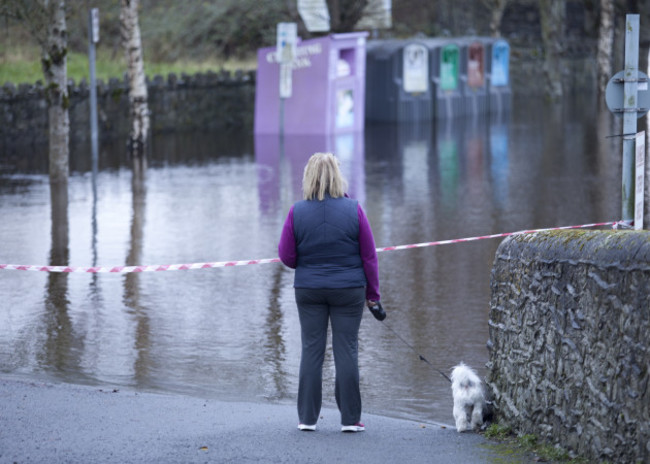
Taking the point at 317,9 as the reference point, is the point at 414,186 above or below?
below

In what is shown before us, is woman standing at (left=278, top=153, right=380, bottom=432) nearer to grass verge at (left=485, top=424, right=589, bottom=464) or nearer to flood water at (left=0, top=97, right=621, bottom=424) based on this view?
grass verge at (left=485, top=424, right=589, bottom=464)

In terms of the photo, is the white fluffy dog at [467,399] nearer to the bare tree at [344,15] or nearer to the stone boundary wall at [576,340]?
the stone boundary wall at [576,340]

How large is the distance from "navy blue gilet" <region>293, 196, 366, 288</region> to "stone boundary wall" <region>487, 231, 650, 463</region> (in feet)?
2.65

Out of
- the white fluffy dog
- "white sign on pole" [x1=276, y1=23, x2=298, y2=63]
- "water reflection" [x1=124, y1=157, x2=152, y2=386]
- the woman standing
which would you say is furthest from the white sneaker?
"white sign on pole" [x1=276, y1=23, x2=298, y2=63]

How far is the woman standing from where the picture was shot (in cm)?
602

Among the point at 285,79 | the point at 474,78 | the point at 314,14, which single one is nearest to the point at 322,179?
the point at 285,79

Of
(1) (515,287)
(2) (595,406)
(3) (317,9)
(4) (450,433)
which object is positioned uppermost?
(3) (317,9)

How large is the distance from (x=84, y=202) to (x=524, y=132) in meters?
14.8

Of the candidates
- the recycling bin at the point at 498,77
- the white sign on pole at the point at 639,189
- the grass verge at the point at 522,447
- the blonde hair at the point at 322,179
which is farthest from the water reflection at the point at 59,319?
the recycling bin at the point at 498,77

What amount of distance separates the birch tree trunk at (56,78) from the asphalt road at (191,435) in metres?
10.4

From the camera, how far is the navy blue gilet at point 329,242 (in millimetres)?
6012

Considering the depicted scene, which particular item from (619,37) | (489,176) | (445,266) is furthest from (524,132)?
(619,37)

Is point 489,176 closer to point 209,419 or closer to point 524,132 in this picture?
point 524,132

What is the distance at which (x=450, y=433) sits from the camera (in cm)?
619
